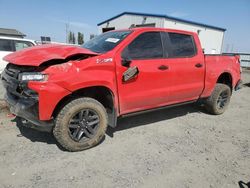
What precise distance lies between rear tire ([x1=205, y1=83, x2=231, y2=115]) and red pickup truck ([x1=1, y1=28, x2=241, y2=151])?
2.65 ft

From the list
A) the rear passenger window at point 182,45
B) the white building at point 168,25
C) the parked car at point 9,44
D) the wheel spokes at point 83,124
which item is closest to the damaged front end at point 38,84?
the wheel spokes at point 83,124

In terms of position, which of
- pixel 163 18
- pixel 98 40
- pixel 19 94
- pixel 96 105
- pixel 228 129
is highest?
pixel 163 18

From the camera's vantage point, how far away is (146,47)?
3.94 metres

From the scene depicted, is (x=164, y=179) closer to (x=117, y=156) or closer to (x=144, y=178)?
(x=144, y=178)

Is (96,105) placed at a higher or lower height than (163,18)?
lower

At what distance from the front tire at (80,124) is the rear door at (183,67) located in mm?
1605

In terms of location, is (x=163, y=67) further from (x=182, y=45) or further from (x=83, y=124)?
(x=83, y=124)

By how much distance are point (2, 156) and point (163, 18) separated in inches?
678

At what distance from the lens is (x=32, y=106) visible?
117 inches

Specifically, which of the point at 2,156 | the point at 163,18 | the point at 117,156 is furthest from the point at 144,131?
the point at 163,18

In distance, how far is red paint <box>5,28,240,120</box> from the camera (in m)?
2.98

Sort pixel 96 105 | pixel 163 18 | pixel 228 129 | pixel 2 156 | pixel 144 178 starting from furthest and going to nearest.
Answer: pixel 163 18 → pixel 228 129 → pixel 96 105 → pixel 2 156 → pixel 144 178

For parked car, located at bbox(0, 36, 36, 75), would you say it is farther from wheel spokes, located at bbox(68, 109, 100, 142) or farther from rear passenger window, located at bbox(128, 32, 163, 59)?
wheel spokes, located at bbox(68, 109, 100, 142)

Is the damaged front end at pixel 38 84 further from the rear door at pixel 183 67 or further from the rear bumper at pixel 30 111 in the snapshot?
the rear door at pixel 183 67
